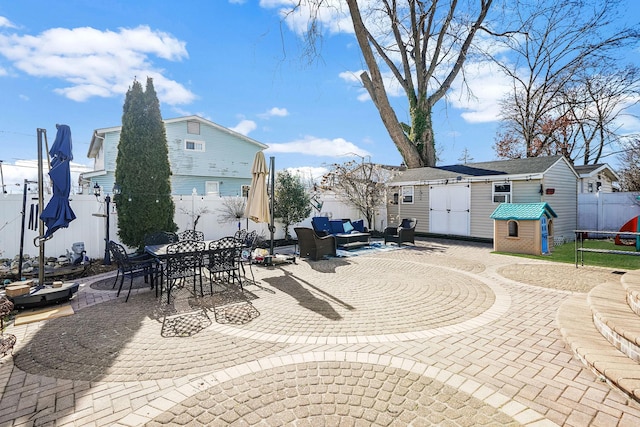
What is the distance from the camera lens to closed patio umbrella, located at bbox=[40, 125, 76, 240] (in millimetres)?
5172

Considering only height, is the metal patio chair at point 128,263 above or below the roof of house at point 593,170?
below

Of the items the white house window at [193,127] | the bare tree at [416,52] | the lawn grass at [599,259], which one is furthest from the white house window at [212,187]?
the lawn grass at [599,259]

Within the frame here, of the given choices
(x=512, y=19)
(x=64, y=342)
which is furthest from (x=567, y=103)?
(x=64, y=342)

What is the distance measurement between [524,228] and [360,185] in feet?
23.8

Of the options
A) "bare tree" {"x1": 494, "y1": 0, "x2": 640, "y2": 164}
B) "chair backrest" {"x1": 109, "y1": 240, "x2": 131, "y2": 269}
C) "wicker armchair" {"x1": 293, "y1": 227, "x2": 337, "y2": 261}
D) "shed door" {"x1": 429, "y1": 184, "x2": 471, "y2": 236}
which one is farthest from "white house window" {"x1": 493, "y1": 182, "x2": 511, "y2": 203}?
"chair backrest" {"x1": 109, "y1": 240, "x2": 131, "y2": 269}

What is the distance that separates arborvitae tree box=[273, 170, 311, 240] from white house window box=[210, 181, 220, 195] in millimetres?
8544

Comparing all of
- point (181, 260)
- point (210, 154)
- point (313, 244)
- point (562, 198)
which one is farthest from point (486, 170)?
point (210, 154)

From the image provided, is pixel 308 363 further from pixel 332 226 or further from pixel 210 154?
pixel 210 154

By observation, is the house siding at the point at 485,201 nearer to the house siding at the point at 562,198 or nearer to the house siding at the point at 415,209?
the house siding at the point at 562,198

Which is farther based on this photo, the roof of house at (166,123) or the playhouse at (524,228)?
the roof of house at (166,123)

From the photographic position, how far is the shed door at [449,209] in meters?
13.4

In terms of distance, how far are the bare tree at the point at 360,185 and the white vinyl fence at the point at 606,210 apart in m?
9.43

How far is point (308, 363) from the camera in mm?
3086

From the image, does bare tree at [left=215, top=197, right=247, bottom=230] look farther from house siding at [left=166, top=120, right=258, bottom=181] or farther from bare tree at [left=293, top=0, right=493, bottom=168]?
bare tree at [left=293, top=0, right=493, bottom=168]
